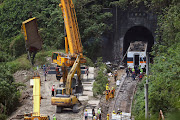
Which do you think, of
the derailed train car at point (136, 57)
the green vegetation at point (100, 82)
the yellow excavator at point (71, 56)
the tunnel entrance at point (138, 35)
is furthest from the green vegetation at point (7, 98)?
the tunnel entrance at point (138, 35)

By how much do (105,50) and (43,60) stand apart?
33.5 feet

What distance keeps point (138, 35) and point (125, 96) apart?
74.2ft

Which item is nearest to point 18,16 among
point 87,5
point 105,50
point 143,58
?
point 87,5

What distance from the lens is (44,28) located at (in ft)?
144

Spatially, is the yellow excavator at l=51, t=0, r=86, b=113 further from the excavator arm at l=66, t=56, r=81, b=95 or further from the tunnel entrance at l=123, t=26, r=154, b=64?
the tunnel entrance at l=123, t=26, r=154, b=64

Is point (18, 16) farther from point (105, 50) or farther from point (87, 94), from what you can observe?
point (87, 94)

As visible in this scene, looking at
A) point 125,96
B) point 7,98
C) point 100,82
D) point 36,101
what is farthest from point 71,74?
point 100,82

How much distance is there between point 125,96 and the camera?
81.9 ft

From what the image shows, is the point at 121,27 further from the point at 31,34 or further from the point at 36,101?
the point at 36,101

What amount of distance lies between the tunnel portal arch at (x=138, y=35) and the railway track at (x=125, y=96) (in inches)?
576

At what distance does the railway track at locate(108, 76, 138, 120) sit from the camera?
21.8m

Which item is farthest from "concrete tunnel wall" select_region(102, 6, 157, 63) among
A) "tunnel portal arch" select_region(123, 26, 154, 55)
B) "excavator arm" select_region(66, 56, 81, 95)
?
"excavator arm" select_region(66, 56, 81, 95)

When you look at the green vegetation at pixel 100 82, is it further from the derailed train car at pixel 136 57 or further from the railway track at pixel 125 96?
the derailed train car at pixel 136 57

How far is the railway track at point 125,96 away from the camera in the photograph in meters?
21.8
